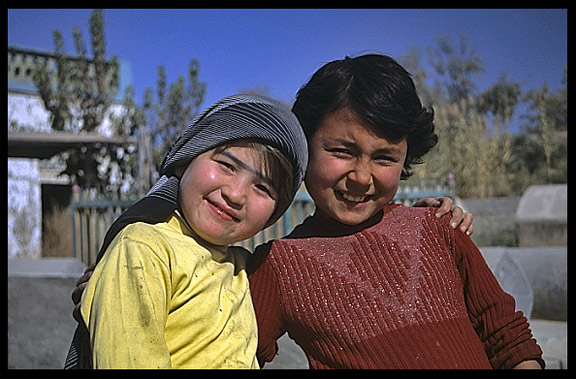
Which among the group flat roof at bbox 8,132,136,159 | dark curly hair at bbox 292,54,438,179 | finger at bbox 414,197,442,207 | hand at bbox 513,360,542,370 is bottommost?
hand at bbox 513,360,542,370

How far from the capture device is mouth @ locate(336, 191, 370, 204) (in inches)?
55.1

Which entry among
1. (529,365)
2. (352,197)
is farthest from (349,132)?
(529,365)

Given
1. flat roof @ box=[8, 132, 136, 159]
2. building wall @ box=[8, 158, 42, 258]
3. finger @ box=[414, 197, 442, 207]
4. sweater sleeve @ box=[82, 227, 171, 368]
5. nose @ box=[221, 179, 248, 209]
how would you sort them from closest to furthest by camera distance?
1. sweater sleeve @ box=[82, 227, 171, 368]
2. nose @ box=[221, 179, 248, 209]
3. finger @ box=[414, 197, 442, 207]
4. flat roof @ box=[8, 132, 136, 159]
5. building wall @ box=[8, 158, 42, 258]

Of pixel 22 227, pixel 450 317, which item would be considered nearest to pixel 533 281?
pixel 450 317

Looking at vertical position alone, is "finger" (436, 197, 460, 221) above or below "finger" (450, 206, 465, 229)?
above

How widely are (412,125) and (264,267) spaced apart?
48cm

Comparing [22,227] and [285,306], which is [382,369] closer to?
[285,306]

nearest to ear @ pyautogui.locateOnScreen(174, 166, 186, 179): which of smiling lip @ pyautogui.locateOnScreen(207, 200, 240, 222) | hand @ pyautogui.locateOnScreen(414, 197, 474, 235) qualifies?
smiling lip @ pyautogui.locateOnScreen(207, 200, 240, 222)

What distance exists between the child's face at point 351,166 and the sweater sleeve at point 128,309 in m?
0.44

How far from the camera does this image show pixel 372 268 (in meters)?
1.46

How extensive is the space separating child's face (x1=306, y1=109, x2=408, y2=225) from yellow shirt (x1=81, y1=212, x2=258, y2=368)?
27 cm

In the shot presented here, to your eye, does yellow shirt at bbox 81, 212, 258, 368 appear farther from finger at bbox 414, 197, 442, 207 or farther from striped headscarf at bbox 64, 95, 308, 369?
finger at bbox 414, 197, 442, 207

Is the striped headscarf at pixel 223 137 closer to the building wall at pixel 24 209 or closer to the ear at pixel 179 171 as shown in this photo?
the ear at pixel 179 171

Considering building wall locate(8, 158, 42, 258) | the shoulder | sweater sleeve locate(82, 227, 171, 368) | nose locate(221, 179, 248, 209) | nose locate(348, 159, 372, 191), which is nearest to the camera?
sweater sleeve locate(82, 227, 171, 368)
